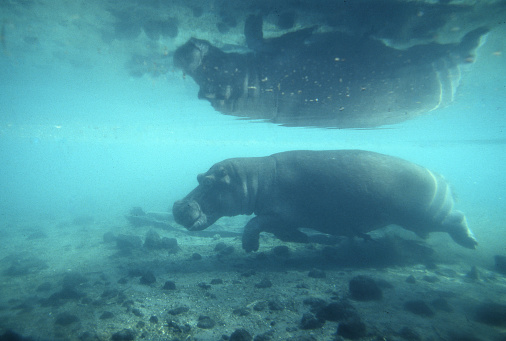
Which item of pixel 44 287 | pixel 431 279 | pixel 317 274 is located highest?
pixel 317 274

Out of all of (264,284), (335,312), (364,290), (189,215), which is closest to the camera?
(335,312)

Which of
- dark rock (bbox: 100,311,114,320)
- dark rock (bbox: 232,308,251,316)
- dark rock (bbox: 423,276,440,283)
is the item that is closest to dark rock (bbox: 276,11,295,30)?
dark rock (bbox: 232,308,251,316)

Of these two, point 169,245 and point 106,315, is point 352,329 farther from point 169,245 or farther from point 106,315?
point 169,245

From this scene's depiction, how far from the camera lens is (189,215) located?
237 inches

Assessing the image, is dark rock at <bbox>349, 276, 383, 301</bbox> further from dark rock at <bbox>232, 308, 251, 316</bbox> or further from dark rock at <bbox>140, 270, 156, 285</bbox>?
dark rock at <bbox>140, 270, 156, 285</bbox>

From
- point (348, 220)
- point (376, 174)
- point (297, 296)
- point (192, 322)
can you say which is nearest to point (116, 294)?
point (192, 322)

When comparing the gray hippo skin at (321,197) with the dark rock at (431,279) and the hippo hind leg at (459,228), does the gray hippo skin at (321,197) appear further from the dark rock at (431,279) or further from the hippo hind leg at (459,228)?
the dark rock at (431,279)

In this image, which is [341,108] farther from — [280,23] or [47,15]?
[47,15]

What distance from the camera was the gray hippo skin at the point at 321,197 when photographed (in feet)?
20.1

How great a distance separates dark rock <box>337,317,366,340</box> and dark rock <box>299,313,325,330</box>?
268 millimetres

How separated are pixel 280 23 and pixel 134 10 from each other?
179 inches

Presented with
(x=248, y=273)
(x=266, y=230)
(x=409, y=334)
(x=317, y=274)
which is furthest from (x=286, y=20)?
(x=409, y=334)

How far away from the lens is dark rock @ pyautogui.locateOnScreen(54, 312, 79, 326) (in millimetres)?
3726

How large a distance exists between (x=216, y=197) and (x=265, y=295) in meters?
2.96
